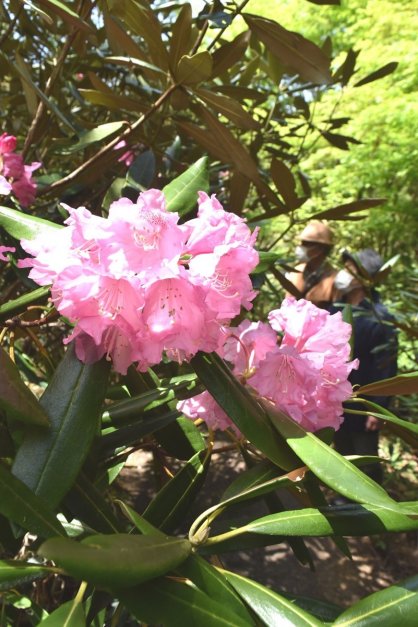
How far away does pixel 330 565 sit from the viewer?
3.02 meters

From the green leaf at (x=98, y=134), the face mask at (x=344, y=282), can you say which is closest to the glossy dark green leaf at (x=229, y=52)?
the green leaf at (x=98, y=134)

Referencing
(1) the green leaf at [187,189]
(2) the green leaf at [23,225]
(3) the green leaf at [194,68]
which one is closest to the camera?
(2) the green leaf at [23,225]

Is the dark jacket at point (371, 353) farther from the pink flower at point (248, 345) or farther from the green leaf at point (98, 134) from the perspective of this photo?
the pink flower at point (248, 345)

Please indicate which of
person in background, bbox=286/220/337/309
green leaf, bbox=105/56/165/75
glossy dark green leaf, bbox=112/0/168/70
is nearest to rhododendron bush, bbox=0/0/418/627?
glossy dark green leaf, bbox=112/0/168/70

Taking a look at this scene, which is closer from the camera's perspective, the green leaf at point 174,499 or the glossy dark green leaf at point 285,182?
the green leaf at point 174,499

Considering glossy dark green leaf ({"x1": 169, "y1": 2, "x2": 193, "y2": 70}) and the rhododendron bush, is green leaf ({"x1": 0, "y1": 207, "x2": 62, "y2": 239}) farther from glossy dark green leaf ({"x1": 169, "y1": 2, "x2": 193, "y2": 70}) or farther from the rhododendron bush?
glossy dark green leaf ({"x1": 169, "y1": 2, "x2": 193, "y2": 70})

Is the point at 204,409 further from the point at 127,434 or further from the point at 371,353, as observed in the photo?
the point at 371,353

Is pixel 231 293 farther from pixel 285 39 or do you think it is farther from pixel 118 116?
pixel 118 116

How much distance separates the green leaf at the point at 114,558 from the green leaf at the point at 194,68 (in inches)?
33.7

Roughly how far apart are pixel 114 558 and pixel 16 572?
0.15m

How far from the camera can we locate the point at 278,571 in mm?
2898

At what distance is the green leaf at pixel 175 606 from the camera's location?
1.50ft

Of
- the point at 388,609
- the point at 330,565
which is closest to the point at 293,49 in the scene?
the point at 388,609

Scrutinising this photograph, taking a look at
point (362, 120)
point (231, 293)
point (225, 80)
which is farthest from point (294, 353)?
point (362, 120)
